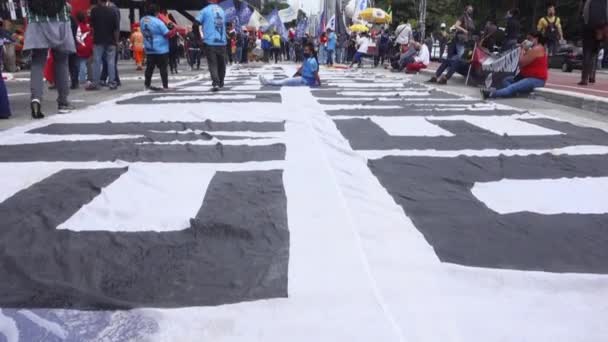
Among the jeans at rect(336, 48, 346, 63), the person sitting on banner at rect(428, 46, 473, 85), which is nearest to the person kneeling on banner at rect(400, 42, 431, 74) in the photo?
the person sitting on banner at rect(428, 46, 473, 85)

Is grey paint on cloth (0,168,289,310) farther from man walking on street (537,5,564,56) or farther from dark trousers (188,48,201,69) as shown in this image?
dark trousers (188,48,201,69)

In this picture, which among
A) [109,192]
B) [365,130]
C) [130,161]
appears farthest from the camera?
[365,130]

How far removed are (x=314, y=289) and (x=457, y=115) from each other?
461cm

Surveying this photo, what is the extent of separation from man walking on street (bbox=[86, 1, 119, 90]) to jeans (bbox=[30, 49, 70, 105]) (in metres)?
3.35

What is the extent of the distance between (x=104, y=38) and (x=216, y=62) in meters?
2.12

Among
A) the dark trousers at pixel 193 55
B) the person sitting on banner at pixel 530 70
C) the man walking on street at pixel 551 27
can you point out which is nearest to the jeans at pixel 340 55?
the dark trousers at pixel 193 55

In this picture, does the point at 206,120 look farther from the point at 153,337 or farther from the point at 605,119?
the point at 605,119

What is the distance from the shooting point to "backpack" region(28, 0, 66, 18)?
5588 mm

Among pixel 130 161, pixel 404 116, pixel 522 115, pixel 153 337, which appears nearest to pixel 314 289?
pixel 153 337

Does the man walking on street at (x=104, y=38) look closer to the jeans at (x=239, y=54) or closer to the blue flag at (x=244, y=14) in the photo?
the jeans at (x=239, y=54)

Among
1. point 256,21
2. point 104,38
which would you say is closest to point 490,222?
point 104,38

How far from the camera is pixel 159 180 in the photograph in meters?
3.06

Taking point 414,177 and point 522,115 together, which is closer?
point 414,177

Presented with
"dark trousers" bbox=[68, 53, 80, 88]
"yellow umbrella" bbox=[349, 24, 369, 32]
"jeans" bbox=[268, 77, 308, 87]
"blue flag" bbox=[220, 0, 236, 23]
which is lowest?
"jeans" bbox=[268, 77, 308, 87]
